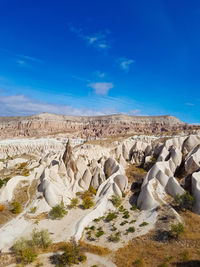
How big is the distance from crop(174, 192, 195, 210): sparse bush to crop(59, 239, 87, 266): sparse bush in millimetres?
17088

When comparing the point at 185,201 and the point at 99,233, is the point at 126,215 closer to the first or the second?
the point at 99,233

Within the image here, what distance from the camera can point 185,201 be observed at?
29359mm

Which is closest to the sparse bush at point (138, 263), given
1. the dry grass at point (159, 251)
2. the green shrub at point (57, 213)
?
the dry grass at point (159, 251)

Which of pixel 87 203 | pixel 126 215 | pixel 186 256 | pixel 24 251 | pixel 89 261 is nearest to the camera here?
pixel 186 256

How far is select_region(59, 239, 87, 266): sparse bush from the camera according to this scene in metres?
20.3

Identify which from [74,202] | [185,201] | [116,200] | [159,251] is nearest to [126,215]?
[116,200]

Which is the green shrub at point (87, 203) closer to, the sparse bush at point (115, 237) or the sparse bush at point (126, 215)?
the sparse bush at point (126, 215)

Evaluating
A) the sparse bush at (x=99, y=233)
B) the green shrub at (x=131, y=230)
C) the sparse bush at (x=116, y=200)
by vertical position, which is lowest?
the sparse bush at (x=99, y=233)

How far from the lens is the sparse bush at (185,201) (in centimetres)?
2902

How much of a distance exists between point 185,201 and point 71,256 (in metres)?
19.2

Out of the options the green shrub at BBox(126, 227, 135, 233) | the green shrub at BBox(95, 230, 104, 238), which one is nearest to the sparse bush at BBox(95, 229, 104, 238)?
the green shrub at BBox(95, 230, 104, 238)

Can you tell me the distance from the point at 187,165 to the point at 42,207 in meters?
31.9

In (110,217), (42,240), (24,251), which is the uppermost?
(110,217)

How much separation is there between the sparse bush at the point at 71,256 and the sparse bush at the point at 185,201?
17088mm
